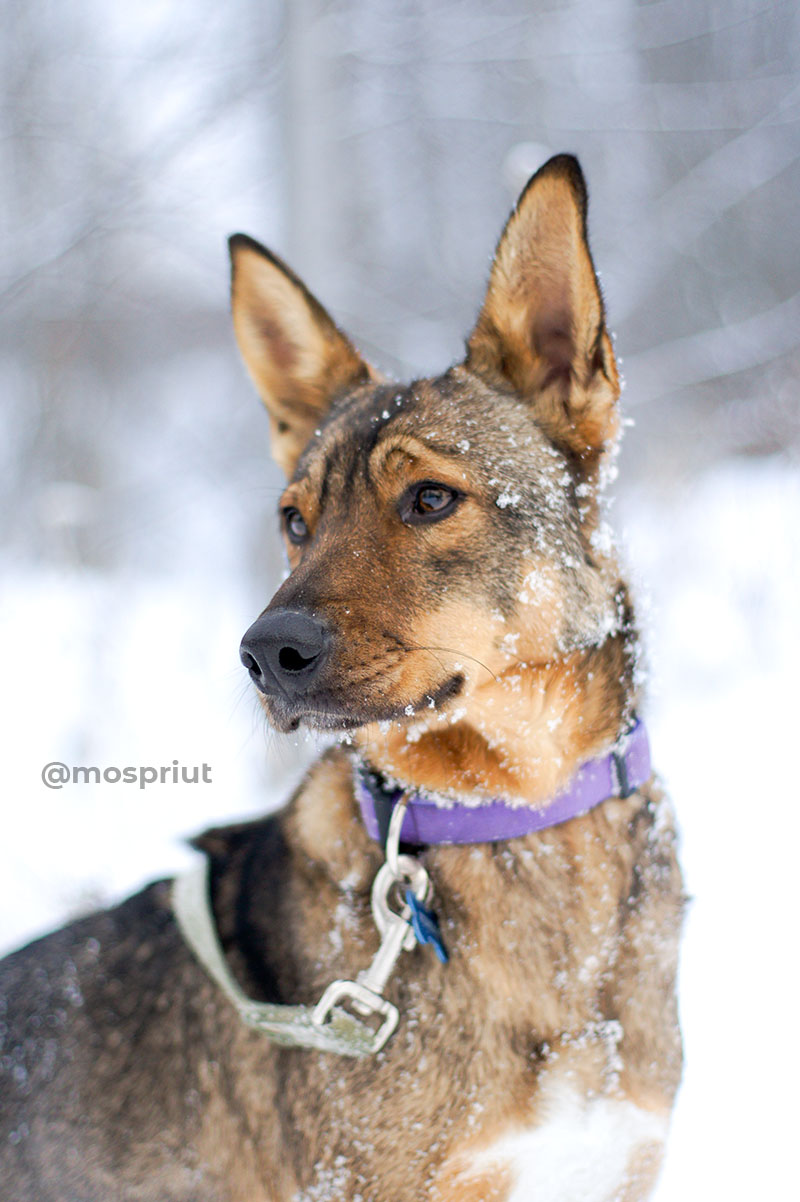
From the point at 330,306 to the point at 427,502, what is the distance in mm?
4252

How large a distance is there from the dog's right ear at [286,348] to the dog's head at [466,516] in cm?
5

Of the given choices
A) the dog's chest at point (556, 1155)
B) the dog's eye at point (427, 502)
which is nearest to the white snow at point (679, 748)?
the dog's eye at point (427, 502)

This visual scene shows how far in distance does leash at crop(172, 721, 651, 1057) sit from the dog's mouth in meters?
0.27

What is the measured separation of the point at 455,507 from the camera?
1981 mm

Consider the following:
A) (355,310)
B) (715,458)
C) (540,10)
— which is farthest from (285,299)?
(715,458)

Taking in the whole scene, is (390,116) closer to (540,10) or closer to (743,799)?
(540,10)


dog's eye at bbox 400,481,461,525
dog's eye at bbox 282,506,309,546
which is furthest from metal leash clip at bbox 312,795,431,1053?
dog's eye at bbox 282,506,309,546

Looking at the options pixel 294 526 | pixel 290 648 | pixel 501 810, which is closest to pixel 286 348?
pixel 294 526

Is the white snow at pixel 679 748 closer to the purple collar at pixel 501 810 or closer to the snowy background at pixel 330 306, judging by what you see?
the snowy background at pixel 330 306

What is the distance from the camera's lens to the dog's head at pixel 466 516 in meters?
1.73

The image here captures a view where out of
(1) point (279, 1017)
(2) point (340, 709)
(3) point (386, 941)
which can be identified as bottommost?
(1) point (279, 1017)

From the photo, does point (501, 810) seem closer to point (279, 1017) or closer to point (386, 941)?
point (386, 941)

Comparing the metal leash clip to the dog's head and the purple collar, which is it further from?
the dog's head

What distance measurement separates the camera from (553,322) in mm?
2166
